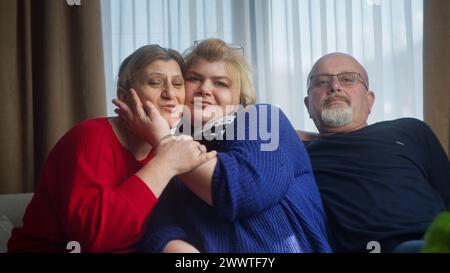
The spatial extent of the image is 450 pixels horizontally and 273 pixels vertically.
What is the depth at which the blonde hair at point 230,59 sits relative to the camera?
1.31m

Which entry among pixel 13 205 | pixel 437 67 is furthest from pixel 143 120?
pixel 437 67

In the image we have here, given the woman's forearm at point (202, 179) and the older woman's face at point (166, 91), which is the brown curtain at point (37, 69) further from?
the woman's forearm at point (202, 179)

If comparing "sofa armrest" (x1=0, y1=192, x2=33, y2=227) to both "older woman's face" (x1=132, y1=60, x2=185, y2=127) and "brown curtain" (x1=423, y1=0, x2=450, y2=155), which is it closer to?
"older woman's face" (x1=132, y1=60, x2=185, y2=127)

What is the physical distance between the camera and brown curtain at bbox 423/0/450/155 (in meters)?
1.43

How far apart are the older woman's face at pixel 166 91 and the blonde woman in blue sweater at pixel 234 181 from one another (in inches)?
0.9

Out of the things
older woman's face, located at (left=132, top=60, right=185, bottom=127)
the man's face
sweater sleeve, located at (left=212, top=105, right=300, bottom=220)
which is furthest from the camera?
the man's face

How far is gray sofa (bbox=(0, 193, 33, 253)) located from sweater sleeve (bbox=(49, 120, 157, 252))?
0.17m

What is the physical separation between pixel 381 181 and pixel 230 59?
1.69ft

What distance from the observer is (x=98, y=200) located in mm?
1188

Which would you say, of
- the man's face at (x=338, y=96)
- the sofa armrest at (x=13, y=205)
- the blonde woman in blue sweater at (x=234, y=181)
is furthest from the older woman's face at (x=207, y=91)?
the sofa armrest at (x=13, y=205)

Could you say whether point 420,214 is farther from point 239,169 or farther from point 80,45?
point 80,45

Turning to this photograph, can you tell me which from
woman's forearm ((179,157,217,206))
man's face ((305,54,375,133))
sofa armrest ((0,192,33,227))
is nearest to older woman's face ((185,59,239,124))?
woman's forearm ((179,157,217,206))
